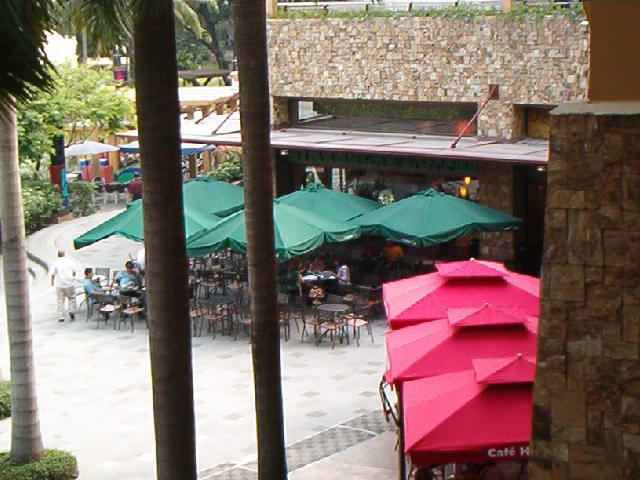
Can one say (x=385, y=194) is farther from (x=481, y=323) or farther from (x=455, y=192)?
(x=481, y=323)

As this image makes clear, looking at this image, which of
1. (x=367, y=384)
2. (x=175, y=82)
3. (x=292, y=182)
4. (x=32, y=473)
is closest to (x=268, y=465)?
(x=32, y=473)

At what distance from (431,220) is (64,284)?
7381 millimetres

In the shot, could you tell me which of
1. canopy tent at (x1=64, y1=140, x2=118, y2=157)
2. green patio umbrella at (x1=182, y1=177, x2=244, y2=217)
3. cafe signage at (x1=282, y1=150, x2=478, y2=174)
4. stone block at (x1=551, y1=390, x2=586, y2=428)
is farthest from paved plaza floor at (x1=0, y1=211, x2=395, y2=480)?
canopy tent at (x1=64, y1=140, x2=118, y2=157)

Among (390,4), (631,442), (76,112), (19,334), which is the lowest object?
(19,334)

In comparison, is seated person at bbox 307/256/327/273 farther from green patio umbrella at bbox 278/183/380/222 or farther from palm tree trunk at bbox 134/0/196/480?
palm tree trunk at bbox 134/0/196/480

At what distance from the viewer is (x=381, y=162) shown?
99.1 ft

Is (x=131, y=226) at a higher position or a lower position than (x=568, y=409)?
lower

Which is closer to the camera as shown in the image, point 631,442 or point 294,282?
point 631,442

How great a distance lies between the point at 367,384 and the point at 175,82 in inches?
461

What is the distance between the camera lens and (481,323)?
50.6 feet

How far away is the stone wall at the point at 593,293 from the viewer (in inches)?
351

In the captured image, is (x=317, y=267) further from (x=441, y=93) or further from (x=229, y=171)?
A: (x=229, y=171)

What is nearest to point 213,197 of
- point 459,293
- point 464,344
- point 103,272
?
point 103,272

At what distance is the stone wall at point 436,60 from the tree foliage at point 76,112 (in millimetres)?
7378
